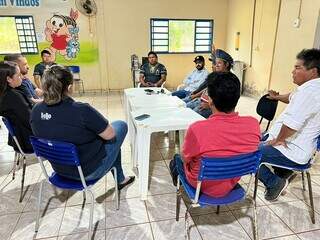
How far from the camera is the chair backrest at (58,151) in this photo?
1.33m

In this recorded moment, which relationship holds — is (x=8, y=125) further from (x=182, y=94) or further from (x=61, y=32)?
(x=61, y=32)

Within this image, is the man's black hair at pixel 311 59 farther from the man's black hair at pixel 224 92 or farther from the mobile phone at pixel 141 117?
the mobile phone at pixel 141 117

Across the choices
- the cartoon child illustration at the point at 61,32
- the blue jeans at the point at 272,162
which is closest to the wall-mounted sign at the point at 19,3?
the cartoon child illustration at the point at 61,32

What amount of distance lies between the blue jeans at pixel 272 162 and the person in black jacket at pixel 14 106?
73.0 inches

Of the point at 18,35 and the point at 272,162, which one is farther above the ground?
the point at 18,35

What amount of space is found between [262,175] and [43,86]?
183 centimetres

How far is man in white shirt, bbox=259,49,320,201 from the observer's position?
159 centimetres

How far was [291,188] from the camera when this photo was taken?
2.17 metres

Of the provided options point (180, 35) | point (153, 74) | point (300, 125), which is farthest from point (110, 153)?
point (180, 35)

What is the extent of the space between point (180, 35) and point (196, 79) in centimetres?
319

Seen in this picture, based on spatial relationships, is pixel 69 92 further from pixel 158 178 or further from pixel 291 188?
pixel 291 188

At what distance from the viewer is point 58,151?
136cm

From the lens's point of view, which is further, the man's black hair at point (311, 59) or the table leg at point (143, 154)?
the table leg at point (143, 154)

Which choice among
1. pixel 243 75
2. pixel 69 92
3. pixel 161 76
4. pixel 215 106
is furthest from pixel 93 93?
pixel 215 106
